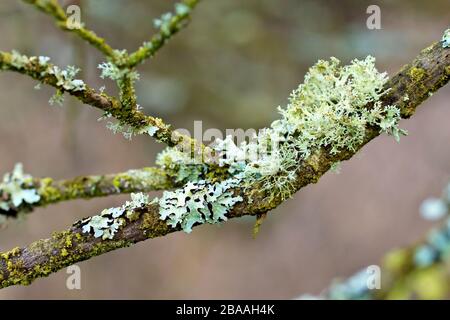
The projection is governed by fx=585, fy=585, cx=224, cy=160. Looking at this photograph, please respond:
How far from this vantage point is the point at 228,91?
2.83 meters

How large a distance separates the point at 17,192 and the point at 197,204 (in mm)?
289

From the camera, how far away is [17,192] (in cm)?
77

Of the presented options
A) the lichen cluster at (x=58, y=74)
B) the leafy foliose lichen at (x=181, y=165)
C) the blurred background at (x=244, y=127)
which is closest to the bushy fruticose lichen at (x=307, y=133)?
the leafy foliose lichen at (x=181, y=165)

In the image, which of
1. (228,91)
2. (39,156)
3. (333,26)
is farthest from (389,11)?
(39,156)

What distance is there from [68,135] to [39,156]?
76 centimetres

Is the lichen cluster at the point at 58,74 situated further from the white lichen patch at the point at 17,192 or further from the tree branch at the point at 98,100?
the white lichen patch at the point at 17,192

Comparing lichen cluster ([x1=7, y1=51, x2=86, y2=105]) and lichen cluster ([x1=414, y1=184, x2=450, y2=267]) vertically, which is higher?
lichen cluster ([x1=7, y1=51, x2=86, y2=105])

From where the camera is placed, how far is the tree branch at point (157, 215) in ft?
3.02

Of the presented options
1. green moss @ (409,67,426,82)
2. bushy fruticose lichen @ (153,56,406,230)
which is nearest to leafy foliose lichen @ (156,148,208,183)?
bushy fruticose lichen @ (153,56,406,230)

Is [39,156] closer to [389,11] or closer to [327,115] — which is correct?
[389,11]

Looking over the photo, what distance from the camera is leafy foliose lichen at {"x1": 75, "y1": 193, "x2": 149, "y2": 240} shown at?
35.8 inches

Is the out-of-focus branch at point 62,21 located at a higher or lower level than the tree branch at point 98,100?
higher

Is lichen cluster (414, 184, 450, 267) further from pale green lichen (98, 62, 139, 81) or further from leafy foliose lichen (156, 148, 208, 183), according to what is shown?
pale green lichen (98, 62, 139, 81)

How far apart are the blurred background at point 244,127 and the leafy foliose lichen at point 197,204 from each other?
175cm
